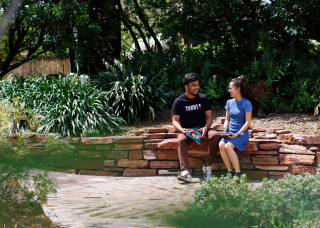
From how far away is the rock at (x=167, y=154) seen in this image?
14.9ft

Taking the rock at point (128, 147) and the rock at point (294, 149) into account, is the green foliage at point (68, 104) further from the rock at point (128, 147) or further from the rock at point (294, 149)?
the rock at point (294, 149)

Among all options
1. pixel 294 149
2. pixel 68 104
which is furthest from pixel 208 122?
pixel 68 104

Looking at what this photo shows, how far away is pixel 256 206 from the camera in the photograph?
2297 millimetres

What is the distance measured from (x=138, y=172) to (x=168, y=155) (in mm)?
538

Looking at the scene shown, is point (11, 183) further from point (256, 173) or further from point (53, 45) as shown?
point (53, 45)

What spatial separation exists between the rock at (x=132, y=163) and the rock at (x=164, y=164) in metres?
0.09

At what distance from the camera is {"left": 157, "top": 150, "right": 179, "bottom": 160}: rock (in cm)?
454

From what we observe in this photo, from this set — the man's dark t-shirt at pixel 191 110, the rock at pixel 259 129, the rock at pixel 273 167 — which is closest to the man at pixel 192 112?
the man's dark t-shirt at pixel 191 110

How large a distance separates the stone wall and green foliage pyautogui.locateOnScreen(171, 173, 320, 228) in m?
1.63

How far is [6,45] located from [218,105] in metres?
8.21

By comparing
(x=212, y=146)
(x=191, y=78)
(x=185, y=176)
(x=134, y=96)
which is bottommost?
(x=185, y=176)

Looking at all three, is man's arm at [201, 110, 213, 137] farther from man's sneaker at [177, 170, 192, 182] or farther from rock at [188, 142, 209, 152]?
man's sneaker at [177, 170, 192, 182]

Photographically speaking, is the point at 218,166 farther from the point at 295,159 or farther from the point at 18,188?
the point at 18,188

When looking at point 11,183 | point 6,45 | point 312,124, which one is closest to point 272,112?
point 312,124
